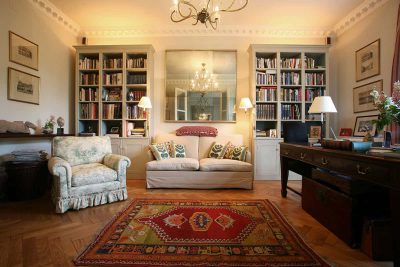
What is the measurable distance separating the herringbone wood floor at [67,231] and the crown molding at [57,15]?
3.04 meters

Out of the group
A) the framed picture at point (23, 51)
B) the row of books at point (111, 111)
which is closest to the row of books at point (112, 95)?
the row of books at point (111, 111)

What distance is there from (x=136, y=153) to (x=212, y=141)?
1.49m

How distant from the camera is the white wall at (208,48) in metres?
4.18

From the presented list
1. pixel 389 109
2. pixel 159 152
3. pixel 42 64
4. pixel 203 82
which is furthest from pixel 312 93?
pixel 42 64

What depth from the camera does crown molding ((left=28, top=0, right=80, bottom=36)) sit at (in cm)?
330

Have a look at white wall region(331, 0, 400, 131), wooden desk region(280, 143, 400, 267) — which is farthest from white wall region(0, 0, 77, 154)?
white wall region(331, 0, 400, 131)

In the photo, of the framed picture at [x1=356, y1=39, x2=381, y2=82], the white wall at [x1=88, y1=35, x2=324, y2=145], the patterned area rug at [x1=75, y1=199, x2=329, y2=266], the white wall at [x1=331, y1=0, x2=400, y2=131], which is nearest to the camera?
the patterned area rug at [x1=75, y1=199, x2=329, y2=266]

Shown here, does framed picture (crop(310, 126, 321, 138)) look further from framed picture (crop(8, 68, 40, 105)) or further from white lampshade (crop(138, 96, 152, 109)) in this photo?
framed picture (crop(8, 68, 40, 105))

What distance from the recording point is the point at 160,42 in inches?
166

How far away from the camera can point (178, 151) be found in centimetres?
365

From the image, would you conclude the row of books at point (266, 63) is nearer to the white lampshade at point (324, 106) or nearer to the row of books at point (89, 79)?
the white lampshade at point (324, 106)

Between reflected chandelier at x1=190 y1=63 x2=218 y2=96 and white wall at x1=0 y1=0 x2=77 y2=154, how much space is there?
2.47 metres

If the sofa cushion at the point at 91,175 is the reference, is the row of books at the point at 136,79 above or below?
above

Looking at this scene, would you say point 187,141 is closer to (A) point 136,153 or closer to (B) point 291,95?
(A) point 136,153
